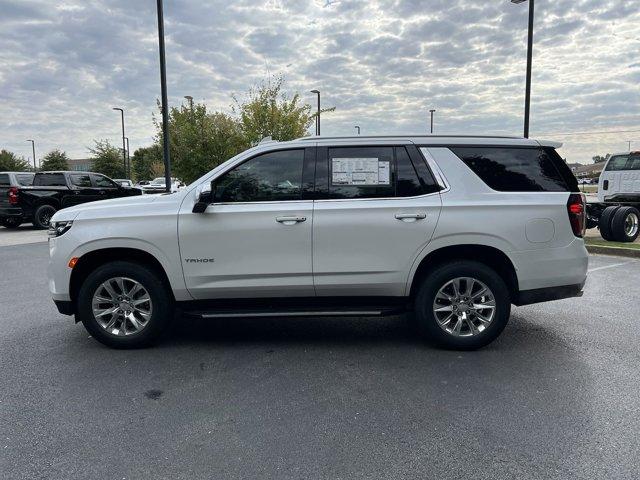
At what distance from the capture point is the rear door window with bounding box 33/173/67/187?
51.1ft

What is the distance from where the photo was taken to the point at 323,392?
361cm

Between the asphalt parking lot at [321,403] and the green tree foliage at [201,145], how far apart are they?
1469 cm

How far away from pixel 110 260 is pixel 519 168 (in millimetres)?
3870

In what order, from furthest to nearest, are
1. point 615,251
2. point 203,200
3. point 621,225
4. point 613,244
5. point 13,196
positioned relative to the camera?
point 13,196
point 621,225
point 613,244
point 615,251
point 203,200

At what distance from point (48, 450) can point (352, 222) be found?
8.97 feet

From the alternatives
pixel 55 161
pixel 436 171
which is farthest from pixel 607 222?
pixel 55 161

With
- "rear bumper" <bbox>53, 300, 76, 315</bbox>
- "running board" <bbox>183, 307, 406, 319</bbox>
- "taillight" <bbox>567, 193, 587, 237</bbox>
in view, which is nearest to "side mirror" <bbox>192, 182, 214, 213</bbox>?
"running board" <bbox>183, 307, 406, 319</bbox>

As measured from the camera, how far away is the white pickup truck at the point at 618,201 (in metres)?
10.6

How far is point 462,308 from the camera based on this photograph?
14.3 feet

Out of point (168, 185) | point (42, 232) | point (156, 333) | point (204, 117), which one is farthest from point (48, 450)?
point (204, 117)

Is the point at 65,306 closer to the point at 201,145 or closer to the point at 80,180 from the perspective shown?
the point at 80,180

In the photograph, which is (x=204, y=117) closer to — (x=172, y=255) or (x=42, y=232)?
(x=42, y=232)

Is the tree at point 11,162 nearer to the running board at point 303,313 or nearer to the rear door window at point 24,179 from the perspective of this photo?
the rear door window at point 24,179

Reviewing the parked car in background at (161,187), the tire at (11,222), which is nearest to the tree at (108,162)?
the parked car in background at (161,187)
